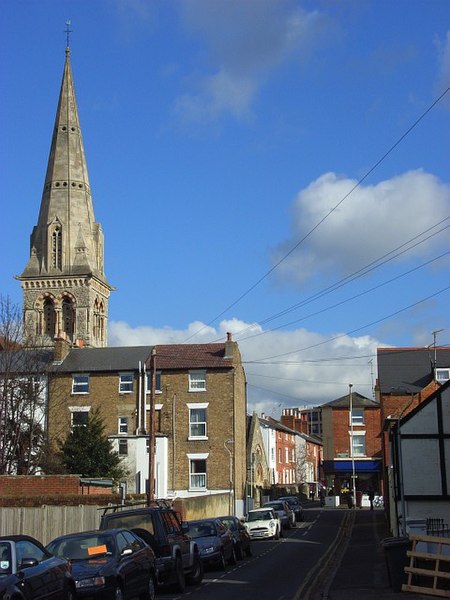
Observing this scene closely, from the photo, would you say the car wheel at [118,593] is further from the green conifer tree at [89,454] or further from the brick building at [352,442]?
the brick building at [352,442]

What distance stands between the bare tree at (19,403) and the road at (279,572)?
14564 millimetres

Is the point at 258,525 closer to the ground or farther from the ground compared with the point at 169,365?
closer to the ground

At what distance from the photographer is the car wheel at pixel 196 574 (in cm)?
2175

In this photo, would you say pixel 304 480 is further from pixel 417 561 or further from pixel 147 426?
pixel 417 561

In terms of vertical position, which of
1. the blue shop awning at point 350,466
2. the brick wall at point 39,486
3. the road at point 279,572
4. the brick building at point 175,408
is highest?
the brick building at point 175,408

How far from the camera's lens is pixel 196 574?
2191 centimetres

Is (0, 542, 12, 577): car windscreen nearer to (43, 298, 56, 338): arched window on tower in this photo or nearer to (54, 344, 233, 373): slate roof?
(54, 344, 233, 373): slate roof

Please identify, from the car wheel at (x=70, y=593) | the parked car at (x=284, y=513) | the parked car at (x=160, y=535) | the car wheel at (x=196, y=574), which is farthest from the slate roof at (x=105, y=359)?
the car wheel at (x=70, y=593)

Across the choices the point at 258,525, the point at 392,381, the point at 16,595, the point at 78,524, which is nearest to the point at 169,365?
the point at 392,381

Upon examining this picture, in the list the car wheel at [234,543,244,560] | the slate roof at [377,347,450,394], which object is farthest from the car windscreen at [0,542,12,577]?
the slate roof at [377,347,450,394]

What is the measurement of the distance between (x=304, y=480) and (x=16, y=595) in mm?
89416

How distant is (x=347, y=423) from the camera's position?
273 feet

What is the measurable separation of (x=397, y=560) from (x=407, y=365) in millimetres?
→ 36831

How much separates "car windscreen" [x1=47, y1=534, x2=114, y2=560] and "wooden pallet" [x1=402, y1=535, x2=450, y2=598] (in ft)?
20.0
